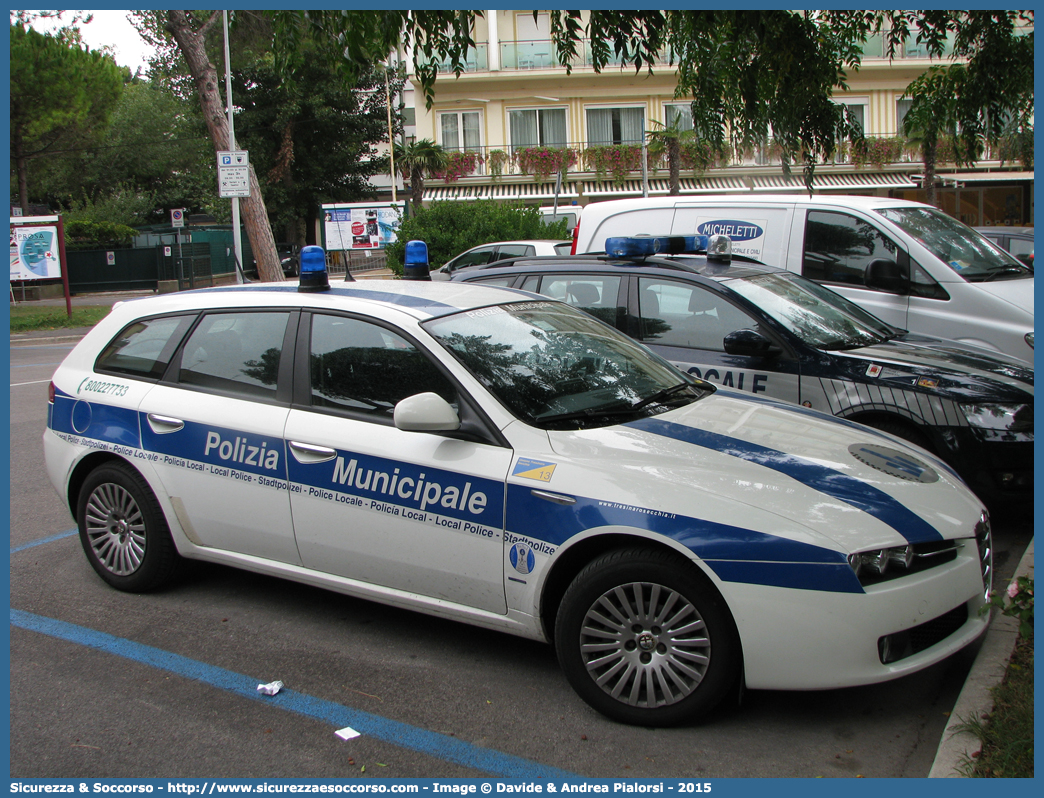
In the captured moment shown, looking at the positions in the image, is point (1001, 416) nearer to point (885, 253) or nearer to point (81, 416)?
point (885, 253)

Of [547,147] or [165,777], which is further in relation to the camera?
[547,147]

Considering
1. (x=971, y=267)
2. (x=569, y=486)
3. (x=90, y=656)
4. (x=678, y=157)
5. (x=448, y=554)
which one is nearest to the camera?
(x=569, y=486)

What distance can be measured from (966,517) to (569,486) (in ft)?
5.11

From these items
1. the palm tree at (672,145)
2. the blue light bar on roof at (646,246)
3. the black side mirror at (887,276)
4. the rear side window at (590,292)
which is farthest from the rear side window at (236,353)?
the palm tree at (672,145)

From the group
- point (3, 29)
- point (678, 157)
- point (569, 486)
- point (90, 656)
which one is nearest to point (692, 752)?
point (569, 486)

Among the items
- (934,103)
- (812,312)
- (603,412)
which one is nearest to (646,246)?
(812,312)

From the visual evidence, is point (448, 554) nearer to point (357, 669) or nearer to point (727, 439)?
point (357, 669)

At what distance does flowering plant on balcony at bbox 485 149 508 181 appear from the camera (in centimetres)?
3753

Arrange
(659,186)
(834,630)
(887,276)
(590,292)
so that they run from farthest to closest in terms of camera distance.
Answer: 1. (659,186)
2. (887,276)
3. (590,292)
4. (834,630)

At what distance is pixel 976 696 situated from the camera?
11.2ft

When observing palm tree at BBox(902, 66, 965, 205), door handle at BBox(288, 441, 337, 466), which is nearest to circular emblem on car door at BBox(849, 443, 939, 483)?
door handle at BBox(288, 441, 337, 466)

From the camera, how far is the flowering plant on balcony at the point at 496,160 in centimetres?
3753

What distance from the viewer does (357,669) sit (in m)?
4.00

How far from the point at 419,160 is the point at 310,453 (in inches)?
1395
